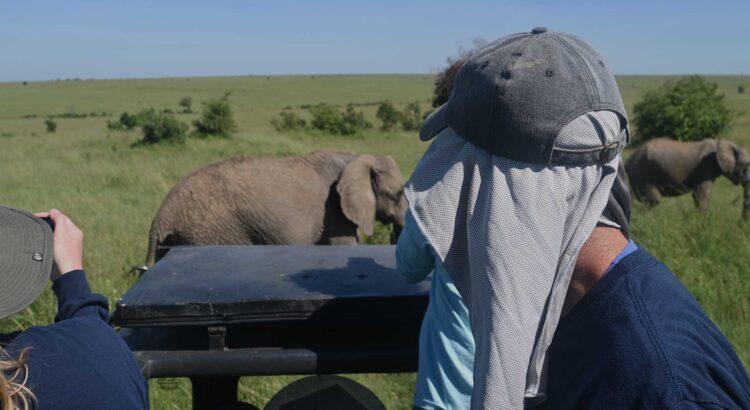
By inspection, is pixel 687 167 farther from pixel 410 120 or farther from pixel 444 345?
pixel 410 120

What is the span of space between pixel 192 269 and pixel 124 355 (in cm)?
113

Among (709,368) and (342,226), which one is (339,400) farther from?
(342,226)

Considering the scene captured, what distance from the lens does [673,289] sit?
4.69 feet

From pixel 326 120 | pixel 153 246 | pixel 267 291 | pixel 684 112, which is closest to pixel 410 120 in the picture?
pixel 326 120

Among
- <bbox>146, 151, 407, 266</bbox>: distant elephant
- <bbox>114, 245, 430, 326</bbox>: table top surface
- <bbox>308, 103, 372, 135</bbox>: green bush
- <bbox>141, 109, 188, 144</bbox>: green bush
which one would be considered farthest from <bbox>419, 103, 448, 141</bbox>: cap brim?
<bbox>308, 103, 372, 135</bbox>: green bush

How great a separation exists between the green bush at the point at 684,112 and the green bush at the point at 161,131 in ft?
37.1

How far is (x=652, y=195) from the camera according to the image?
40.5 feet

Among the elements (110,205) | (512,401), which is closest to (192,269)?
(512,401)

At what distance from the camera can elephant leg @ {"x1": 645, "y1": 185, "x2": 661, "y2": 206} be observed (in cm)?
1221

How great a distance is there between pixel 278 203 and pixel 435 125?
5.80 meters

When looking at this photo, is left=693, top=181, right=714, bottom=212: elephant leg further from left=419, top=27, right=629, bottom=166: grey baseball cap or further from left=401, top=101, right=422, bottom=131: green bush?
left=401, top=101, right=422, bottom=131: green bush

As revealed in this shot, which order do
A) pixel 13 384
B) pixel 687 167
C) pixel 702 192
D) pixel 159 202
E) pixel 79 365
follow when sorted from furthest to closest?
pixel 702 192 → pixel 687 167 → pixel 159 202 → pixel 79 365 → pixel 13 384

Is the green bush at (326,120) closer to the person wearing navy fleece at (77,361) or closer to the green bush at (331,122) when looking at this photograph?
the green bush at (331,122)

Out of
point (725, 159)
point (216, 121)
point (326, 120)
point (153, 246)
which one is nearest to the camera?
point (153, 246)
